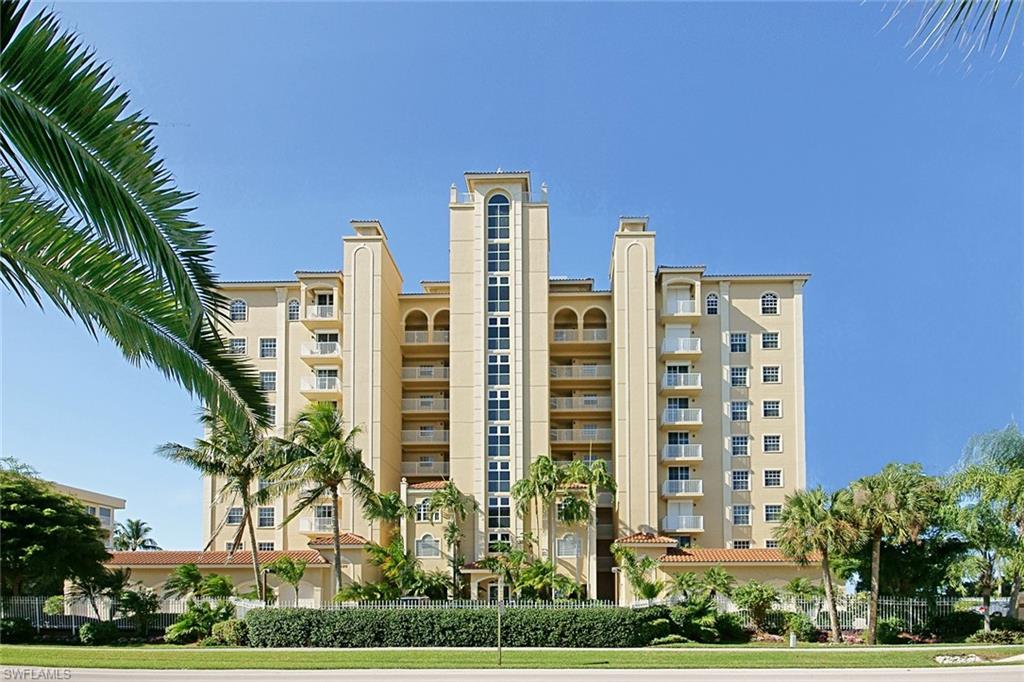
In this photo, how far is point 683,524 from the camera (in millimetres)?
61000

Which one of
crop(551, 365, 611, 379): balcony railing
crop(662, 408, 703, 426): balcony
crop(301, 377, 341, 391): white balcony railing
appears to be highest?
crop(551, 365, 611, 379): balcony railing

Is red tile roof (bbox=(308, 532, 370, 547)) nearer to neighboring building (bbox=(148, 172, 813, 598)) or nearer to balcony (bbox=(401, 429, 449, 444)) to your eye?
neighboring building (bbox=(148, 172, 813, 598))

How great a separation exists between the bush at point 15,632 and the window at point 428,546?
70.0 feet

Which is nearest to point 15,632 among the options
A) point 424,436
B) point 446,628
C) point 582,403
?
point 446,628

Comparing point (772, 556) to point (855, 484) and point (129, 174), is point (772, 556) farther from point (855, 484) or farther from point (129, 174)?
point (129, 174)

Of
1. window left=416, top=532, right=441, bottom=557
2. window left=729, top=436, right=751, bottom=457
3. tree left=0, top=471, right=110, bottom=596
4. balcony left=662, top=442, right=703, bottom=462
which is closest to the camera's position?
tree left=0, top=471, right=110, bottom=596

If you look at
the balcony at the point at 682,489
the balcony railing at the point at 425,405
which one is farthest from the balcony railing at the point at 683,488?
the balcony railing at the point at 425,405

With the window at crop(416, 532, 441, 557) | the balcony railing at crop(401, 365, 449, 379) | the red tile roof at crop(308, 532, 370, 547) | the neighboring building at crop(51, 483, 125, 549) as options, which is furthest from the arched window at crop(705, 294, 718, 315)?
the neighboring building at crop(51, 483, 125, 549)

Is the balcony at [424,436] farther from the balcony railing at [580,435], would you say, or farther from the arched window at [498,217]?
the arched window at [498,217]

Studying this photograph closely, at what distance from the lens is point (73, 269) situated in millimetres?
7516

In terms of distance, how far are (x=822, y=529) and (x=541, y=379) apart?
23.9 meters

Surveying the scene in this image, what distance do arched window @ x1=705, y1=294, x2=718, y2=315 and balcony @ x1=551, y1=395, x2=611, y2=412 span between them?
8.11 meters

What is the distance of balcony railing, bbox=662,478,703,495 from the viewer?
203 feet

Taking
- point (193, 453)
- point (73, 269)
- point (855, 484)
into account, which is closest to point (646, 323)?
point (855, 484)
